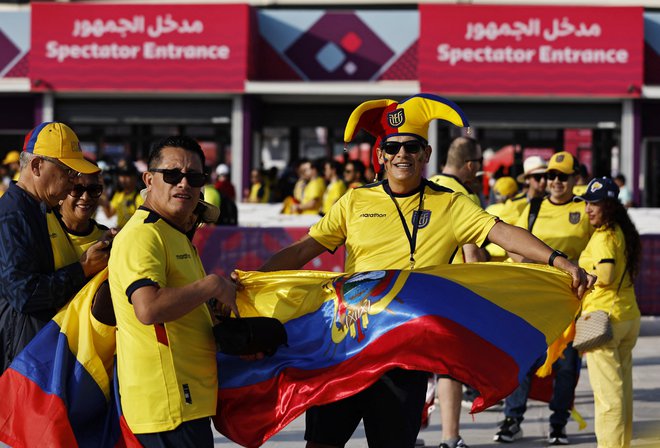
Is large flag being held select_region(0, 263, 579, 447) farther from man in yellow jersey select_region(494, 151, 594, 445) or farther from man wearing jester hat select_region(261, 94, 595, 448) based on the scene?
man in yellow jersey select_region(494, 151, 594, 445)

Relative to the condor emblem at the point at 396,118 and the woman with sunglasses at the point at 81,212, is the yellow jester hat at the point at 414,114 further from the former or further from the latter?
the woman with sunglasses at the point at 81,212

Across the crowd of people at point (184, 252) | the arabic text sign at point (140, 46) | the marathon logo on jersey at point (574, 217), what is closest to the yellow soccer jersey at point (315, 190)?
the marathon logo on jersey at point (574, 217)

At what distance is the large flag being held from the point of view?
4.78 meters

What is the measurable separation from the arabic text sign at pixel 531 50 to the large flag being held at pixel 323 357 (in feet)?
66.9

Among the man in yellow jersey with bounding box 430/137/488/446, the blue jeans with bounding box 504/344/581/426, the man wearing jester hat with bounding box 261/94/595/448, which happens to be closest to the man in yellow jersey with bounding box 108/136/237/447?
the man wearing jester hat with bounding box 261/94/595/448

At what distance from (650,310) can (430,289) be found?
1069 cm

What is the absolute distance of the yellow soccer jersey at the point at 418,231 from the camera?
550 cm

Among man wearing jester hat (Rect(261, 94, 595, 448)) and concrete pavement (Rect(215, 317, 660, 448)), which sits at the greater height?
man wearing jester hat (Rect(261, 94, 595, 448))

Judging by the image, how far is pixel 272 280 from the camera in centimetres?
527

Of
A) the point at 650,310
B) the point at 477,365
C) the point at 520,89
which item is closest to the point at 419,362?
the point at 477,365

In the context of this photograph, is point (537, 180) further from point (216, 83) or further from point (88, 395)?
point (216, 83)

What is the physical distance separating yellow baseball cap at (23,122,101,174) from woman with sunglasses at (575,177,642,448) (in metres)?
3.78

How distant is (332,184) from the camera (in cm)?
1578

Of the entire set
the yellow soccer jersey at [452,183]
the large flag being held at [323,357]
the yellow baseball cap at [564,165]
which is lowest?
the large flag being held at [323,357]
